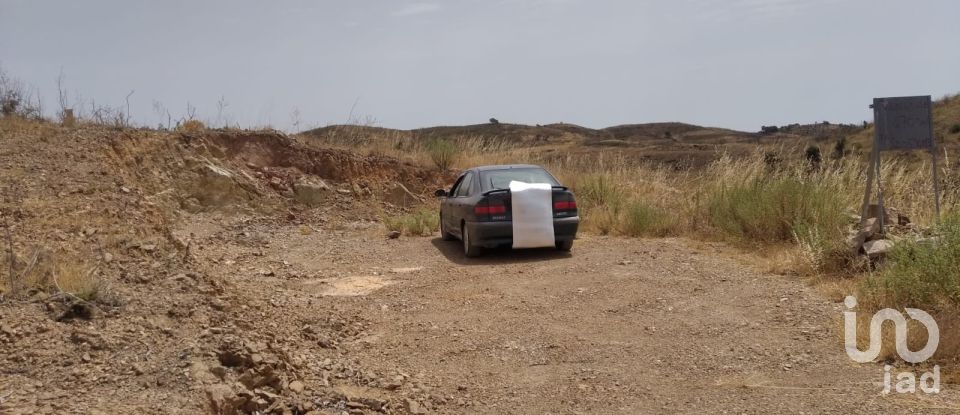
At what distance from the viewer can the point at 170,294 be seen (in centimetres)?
687

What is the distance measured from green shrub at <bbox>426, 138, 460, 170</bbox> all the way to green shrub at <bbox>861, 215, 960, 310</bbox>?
17259mm

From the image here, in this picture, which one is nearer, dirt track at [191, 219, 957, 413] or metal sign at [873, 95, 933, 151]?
dirt track at [191, 219, 957, 413]

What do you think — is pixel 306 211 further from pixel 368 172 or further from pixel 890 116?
pixel 890 116

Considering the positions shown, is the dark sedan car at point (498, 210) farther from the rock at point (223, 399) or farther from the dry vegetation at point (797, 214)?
the rock at point (223, 399)

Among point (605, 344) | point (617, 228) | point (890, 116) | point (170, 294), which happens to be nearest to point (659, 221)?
point (617, 228)

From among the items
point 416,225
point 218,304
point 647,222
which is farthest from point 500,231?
point 218,304

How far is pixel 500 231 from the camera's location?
1166 cm

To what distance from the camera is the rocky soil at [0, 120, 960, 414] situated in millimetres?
5172

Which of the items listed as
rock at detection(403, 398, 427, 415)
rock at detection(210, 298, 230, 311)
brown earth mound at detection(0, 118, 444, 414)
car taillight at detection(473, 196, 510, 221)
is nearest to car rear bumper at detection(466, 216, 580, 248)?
car taillight at detection(473, 196, 510, 221)

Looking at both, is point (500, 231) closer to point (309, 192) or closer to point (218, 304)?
point (218, 304)

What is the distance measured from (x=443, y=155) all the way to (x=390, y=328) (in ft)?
54.4

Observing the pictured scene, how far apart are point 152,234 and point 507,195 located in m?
4.83

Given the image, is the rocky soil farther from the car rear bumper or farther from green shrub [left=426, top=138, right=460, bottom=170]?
green shrub [left=426, top=138, right=460, bottom=170]

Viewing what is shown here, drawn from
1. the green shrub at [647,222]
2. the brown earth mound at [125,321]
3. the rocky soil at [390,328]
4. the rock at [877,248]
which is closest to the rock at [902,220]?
the rock at [877,248]
